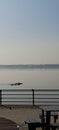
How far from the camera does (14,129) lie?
31.0 ft

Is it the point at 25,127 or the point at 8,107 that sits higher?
the point at 8,107

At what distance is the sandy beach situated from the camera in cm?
1405

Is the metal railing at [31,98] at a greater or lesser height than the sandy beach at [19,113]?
greater

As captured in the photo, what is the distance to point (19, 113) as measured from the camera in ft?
50.7

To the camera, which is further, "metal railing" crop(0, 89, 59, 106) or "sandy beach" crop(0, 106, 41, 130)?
"metal railing" crop(0, 89, 59, 106)

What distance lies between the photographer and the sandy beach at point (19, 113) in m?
14.0

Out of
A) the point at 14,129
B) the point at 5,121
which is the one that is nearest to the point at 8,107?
the point at 5,121

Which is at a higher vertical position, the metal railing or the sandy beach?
the metal railing

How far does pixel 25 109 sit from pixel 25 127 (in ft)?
15.5

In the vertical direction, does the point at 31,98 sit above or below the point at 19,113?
above

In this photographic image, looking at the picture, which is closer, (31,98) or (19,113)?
(19,113)

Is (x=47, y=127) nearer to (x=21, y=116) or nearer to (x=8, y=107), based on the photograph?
(x=21, y=116)

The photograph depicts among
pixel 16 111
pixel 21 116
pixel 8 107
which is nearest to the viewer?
pixel 21 116

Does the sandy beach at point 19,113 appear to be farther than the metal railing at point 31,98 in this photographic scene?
No
